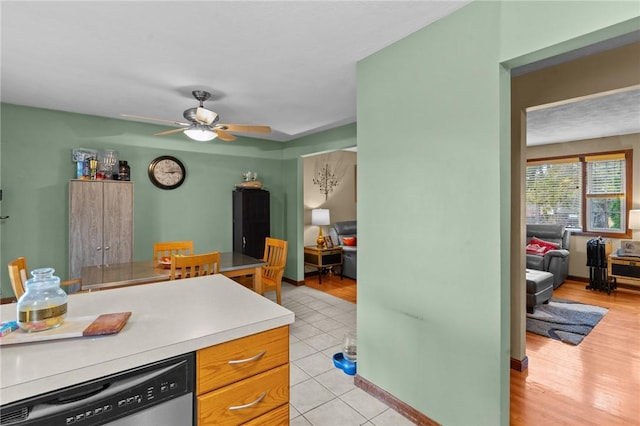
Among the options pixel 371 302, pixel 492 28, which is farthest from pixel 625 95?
pixel 371 302

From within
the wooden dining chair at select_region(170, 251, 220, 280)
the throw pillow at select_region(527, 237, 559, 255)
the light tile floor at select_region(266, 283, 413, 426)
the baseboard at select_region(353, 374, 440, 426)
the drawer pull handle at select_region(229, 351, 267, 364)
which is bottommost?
the light tile floor at select_region(266, 283, 413, 426)

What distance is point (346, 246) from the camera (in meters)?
6.14

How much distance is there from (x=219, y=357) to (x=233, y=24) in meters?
1.89

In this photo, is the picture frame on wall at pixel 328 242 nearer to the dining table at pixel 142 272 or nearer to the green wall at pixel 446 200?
the dining table at pixel 142 272

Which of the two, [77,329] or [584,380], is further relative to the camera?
[584,380]

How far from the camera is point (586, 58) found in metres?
2.33

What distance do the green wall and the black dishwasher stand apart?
143 cm

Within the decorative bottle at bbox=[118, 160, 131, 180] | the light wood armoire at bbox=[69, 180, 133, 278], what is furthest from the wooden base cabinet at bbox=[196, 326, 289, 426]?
the decorative bottle at bbox=[118, 160, 131, 180]

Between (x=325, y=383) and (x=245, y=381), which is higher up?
(x=245, y=381)

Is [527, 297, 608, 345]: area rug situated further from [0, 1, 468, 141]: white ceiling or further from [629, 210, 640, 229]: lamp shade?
[0, 1, 468, 141]: white ceiling

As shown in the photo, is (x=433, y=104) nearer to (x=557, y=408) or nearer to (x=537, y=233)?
(x=557, y=408)

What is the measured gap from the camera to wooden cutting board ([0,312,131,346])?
1002 millimetres

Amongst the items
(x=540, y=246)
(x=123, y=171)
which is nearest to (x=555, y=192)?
(x=540, y=246)

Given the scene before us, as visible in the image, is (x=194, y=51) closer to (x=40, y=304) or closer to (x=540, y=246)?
(x=40, y=304)
